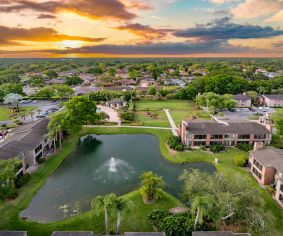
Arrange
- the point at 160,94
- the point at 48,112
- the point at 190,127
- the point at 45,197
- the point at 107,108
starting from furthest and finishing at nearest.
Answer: the point at 160,94, the point at 107,108, the point at 48,112, the point at 190,127, the point at 45,197

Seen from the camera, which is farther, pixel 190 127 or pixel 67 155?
pixel 190 127

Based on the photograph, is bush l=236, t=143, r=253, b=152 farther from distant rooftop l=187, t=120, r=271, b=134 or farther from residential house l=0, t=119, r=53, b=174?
residential house l=0, t=119, r=53, b=174

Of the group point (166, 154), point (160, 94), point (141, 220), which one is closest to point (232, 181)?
point (141, 220)

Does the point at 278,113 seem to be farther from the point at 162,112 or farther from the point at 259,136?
the point at 162,112

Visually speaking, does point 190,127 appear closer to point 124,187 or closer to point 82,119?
point 124,187

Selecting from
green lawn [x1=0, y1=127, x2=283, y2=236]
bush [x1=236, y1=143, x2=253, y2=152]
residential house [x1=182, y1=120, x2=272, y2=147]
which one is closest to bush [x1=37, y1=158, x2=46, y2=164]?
green lawn [x1=0, y1=127, x2=283, y2=236]

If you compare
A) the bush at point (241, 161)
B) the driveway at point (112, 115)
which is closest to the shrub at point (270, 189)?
the bush at point (241, 161)
